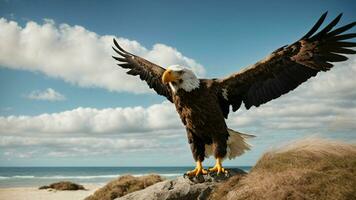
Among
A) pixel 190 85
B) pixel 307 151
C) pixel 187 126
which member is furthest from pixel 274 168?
pixel 190 85

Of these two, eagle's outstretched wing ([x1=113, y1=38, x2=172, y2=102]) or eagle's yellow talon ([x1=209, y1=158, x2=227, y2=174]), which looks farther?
eagle's outstretched wing ([x1=113, y1=38, x2=172, y2=102])

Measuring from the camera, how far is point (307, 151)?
269 inches

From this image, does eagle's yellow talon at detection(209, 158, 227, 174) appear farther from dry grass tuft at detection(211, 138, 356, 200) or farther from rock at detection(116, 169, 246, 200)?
dry grass tuft at detection(211, 138, 356, 200)

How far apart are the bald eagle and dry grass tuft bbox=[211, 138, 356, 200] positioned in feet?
2.13

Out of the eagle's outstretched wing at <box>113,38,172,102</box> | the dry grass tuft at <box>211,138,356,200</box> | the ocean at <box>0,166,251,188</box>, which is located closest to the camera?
the dry grass tuft at <box>211,138,356,200</box>

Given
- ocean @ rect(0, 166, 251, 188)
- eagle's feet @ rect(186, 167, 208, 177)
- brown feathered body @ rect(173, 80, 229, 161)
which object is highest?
brown feathered body @ rect(173, 80, 229, 161)

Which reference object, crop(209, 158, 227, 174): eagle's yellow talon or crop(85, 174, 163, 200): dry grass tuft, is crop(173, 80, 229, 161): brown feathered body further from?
crop(85, 174, 163, 200): dry grass tuft

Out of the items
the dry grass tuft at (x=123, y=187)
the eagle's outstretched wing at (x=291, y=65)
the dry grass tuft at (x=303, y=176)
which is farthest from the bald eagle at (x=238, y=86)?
the dry grass tuft at (x=123, y=187)

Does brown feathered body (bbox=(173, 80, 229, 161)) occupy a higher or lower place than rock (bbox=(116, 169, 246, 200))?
higher

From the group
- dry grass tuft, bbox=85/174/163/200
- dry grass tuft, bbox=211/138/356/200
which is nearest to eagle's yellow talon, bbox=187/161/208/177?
dry grass tuft, bbox=211/138/356/200

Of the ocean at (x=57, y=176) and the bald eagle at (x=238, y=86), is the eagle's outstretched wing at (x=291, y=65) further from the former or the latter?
the ocean at (x=57, y=176)

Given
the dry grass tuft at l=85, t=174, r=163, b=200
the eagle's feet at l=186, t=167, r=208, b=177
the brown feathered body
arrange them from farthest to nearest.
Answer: the dry grass tuft at l=85, t=174, r=163, b=200
the eagle's feet at l=186, t=167, r=208, b=177
the brown feathered body

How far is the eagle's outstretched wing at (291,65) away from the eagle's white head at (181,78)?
0.70 metres

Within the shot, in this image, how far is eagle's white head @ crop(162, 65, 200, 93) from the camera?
5.86 m
